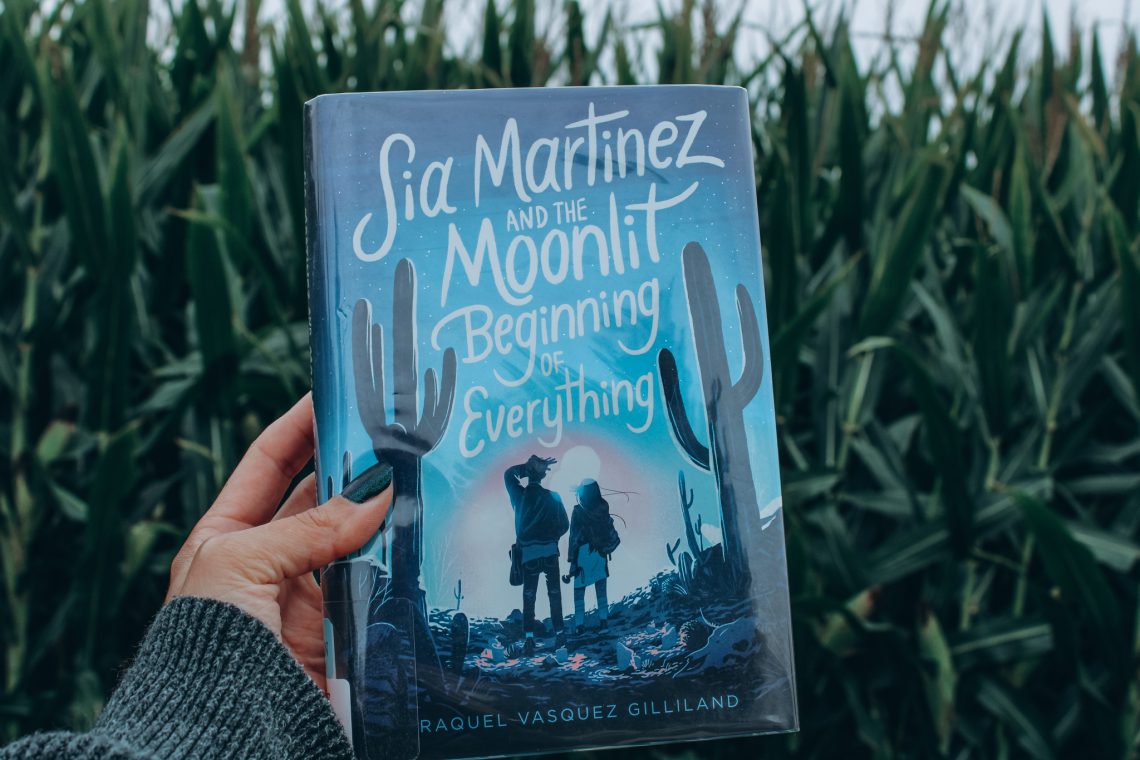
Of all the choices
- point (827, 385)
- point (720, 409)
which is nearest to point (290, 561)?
point (720, 409)

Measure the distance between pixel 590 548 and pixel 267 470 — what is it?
0.25 metres

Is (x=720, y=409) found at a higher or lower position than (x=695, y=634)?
higher

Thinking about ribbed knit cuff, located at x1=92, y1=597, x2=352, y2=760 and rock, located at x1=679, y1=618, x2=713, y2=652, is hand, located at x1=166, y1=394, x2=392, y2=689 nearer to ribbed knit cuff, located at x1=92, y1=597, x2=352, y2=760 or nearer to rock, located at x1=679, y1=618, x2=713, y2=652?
ribbed knit cuff, located at x1=92, y1=597, x2=352, y2=760

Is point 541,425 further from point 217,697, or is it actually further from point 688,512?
point 217,697

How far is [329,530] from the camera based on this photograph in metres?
0.48

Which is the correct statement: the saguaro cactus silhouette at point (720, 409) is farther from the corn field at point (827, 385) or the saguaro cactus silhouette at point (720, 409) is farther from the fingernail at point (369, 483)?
the corn field at point (827, 385)

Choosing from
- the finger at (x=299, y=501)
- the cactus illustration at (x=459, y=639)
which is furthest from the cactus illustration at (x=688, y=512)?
the finger at (x=299, y=501)

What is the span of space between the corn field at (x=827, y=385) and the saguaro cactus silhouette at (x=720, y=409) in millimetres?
358

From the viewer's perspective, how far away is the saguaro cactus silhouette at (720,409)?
0.51 meters

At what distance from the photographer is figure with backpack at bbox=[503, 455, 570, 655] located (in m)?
0.50

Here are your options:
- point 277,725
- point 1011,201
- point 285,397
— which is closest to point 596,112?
point 277,725

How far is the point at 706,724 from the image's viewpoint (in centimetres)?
50

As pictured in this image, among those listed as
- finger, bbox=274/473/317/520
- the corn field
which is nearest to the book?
finger, bbox=274/473/317/520

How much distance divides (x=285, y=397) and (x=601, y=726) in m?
0.54
